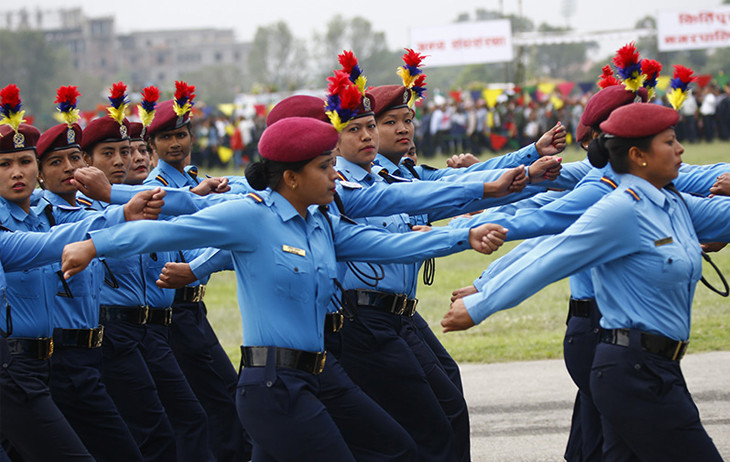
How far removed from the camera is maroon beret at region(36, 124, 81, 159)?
6223 millimetres

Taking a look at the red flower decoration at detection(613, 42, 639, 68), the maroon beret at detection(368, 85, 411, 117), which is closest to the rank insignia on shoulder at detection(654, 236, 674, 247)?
the red flower decoration at detection(613, 42, 639, 68)

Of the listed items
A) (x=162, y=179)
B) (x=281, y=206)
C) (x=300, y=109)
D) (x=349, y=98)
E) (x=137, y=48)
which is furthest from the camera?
(x=137, y=48)

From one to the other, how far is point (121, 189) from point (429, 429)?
215cm

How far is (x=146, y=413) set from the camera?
6145 mm

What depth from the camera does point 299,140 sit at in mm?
4590

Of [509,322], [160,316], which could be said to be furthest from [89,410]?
[509,322]

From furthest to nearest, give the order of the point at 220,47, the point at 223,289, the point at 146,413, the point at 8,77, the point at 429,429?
1. the point at 220,47
2. the point at 8,77
3. the point at 223,289
4. the point at 146,413
5. the point at 429,429

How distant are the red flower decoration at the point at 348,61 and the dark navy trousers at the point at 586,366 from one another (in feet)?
6.44

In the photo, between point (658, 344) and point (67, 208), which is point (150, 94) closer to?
point (67, 208)

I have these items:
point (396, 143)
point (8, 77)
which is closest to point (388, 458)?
point (396, 143)

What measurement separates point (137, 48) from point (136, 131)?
17069 centimetres

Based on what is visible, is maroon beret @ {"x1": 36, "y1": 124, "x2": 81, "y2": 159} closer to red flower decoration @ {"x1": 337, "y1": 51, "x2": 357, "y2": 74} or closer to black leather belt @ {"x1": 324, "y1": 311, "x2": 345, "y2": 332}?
red flower decoration @ {"x1": 337, "y1": 51, "x2": 357, "y2": 74}

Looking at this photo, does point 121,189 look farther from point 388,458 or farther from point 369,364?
point 388,458

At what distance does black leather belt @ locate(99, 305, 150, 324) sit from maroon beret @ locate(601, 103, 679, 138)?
3.25m
